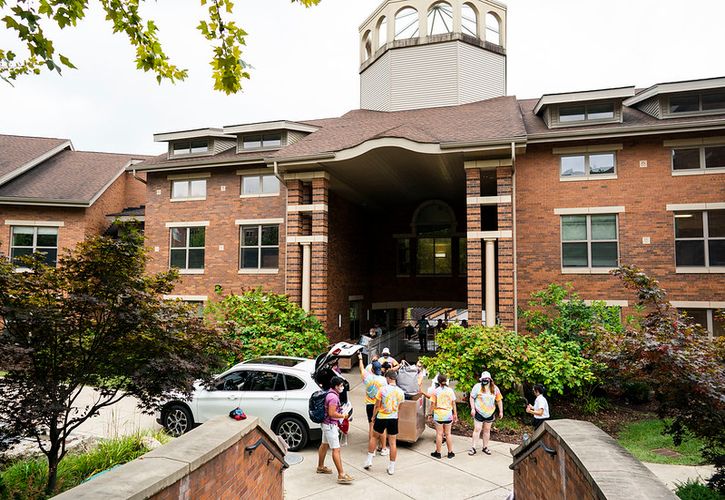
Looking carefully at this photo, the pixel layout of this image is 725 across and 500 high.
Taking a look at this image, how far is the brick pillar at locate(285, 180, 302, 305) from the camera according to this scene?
1609 cm

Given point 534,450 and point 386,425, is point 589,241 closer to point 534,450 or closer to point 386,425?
point 386,425

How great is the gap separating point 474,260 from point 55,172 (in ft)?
68.3

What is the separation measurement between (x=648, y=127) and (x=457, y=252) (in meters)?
9.63

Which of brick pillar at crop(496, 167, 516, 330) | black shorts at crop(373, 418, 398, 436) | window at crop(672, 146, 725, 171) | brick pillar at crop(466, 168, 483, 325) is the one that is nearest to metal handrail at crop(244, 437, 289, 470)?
black shorts at crop(373, 418, 398, 436)

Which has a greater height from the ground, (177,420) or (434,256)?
(434,256)

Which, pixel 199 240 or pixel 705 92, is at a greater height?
pixel 705 92

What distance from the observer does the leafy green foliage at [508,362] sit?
431 inches

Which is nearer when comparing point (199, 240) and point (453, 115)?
point (453, 115)

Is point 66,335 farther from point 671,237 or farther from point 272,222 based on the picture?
point 671,237

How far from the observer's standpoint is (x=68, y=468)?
6.63m

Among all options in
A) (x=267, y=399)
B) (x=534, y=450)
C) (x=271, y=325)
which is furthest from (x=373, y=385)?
(x=271, y=325)

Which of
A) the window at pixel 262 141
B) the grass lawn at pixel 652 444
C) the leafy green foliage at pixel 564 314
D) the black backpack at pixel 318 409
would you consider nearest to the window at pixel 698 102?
the leafy green foliage at pixel 564 314

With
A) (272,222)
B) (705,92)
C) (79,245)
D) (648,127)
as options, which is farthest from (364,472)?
(705,92)

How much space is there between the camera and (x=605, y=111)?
51.1ft
